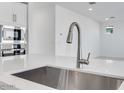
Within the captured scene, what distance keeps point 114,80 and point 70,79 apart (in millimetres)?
367

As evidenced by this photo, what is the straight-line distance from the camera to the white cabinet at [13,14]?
2.90m

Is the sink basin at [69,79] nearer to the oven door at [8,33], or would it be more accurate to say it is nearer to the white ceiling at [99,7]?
the oven door at [8,33]

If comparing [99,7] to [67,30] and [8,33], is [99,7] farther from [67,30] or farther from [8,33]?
[8,33]

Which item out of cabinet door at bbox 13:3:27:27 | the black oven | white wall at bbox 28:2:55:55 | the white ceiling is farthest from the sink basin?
the white ceiling

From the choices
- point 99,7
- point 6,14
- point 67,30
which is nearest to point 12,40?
point 6,14

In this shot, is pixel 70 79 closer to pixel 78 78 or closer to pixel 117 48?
pixel 78 78

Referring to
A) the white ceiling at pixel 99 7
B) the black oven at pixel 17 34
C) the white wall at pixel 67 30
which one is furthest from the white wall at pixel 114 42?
the black oven at pixel 17 34

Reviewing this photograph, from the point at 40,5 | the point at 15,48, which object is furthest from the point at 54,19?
the point at 15,48

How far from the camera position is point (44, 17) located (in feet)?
16.7

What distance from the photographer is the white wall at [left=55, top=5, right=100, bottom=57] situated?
16.5 feet

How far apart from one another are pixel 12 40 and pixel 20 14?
666 millimetres

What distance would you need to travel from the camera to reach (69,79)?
117cm

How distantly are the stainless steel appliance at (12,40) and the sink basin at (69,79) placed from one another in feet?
6.33

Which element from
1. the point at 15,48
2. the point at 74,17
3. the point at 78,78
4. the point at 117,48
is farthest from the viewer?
the point at 117,48
